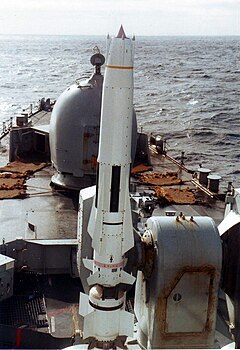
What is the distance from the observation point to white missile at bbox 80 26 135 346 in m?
13.3

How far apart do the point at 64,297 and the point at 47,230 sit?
3.08 meters

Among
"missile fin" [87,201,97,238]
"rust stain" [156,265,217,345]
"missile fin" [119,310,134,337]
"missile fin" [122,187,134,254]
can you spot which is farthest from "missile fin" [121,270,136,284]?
"missile fin" [87,201,97,238]

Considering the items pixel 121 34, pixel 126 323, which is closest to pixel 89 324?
pixel 126 323

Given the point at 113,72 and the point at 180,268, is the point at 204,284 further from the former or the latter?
the point at 113,72

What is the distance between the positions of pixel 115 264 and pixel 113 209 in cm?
136

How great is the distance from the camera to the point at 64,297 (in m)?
17.8

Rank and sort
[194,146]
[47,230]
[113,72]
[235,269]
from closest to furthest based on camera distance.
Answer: [113,72] → [235,269] → [47,230] → [194,146]

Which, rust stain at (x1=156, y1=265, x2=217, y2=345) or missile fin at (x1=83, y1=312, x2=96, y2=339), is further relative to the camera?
missile fin at (x1=83, y1=312, x2=96, y2=339)

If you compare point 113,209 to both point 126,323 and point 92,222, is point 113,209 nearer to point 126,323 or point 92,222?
point 92,222

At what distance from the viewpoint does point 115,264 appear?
13992mm

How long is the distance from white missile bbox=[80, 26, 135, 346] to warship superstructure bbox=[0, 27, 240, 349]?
1.0 inches

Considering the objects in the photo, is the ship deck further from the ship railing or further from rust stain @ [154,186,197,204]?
the ship railing

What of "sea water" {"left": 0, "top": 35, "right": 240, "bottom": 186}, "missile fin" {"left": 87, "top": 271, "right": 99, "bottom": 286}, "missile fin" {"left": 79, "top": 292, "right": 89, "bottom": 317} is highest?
"missile fin" {"left": 87, "top": 271, "right": 99, "bottom": 286}

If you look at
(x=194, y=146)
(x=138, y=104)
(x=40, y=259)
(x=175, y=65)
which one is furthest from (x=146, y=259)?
(x=175, y=65)
